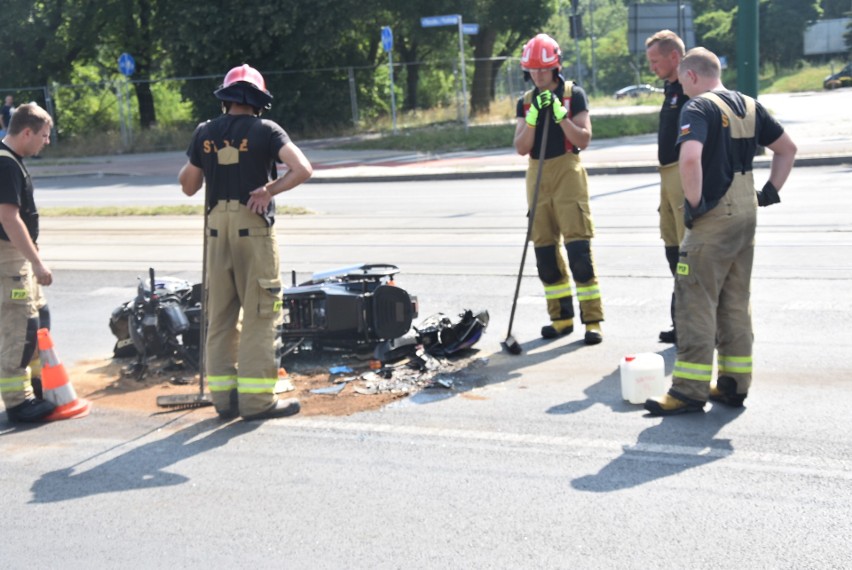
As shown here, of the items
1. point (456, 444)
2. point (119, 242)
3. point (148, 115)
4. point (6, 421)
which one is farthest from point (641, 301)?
point (148, 115)

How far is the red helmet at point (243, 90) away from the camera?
19.6ft

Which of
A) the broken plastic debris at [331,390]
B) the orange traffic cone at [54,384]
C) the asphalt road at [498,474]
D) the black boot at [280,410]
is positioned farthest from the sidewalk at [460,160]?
the orange traffic cone at [54,384]

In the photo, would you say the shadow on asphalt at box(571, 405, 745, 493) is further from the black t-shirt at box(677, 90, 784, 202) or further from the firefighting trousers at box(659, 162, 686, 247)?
the firefighting trousers at box(659, 162, 686, 247)

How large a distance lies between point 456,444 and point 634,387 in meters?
1.15

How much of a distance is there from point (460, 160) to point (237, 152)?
19.0m

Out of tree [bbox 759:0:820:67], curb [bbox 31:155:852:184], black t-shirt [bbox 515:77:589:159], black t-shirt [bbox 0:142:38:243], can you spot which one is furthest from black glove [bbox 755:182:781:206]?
tree [bbox 759:0:820:67]

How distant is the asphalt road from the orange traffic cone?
138mm

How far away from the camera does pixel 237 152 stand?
5980 millimetres

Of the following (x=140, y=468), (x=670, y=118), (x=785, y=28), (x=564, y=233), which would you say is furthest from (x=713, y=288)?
(x=785, y=28)

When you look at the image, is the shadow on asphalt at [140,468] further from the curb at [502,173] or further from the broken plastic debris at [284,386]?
the curb at [502,173]

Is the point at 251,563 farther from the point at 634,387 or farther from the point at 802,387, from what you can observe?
the point at 802,387

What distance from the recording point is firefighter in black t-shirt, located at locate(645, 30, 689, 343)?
7.11 m

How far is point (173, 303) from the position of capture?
291 inches

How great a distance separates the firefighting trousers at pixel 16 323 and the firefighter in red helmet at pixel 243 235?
1.11m
